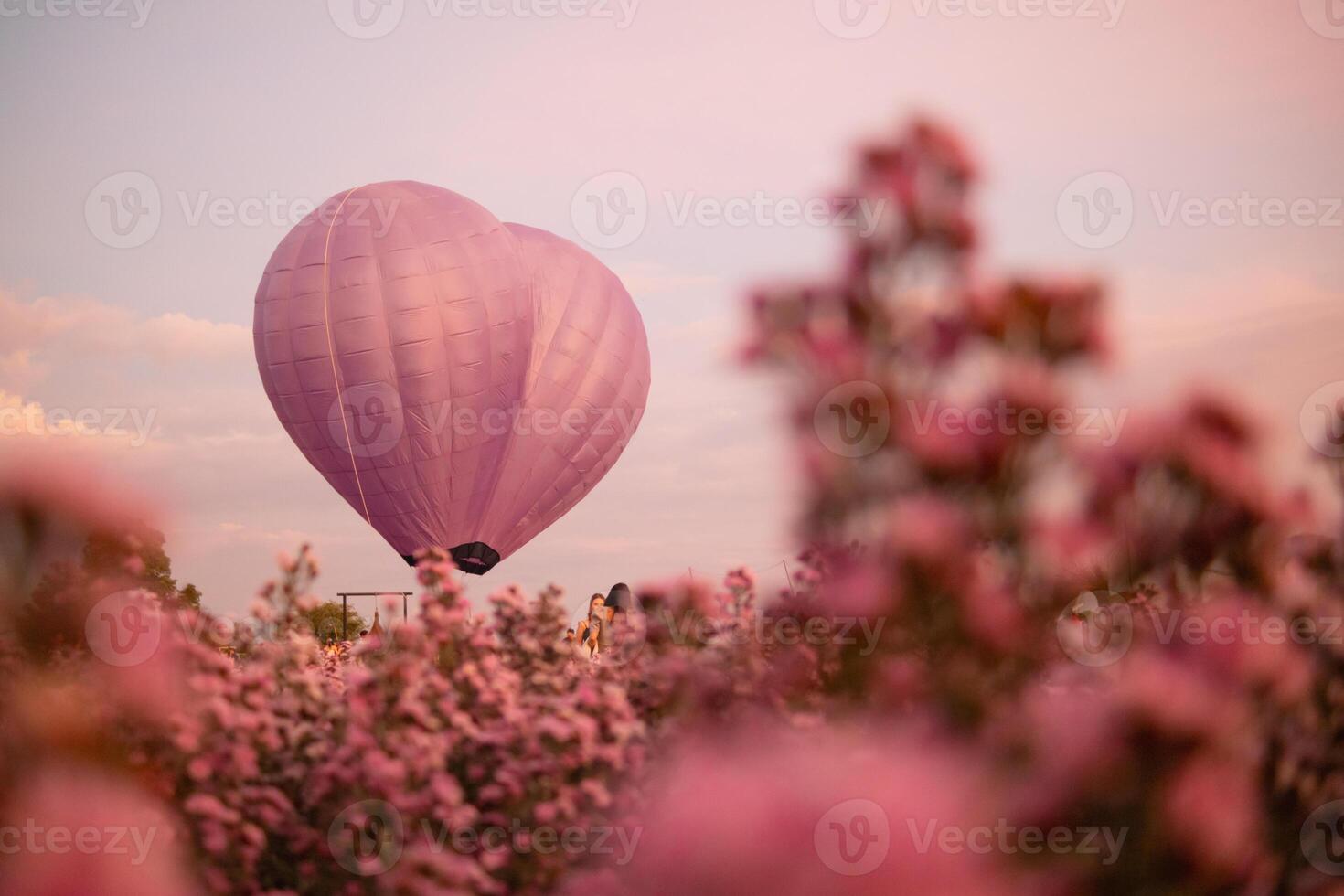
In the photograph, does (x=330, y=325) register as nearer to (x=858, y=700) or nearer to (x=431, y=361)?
(x=431, y=361)

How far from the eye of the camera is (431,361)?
62.9 ft

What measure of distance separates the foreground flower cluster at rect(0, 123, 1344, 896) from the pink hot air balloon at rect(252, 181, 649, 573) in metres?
14.8

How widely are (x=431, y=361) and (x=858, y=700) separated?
16483mm

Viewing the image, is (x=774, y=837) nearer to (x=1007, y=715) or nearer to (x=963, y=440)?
(x=1007, y=715)

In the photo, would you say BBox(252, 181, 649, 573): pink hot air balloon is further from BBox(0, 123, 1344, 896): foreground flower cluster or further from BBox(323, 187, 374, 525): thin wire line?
BBox(0, 123, 1344, 896): foreground flower cluster

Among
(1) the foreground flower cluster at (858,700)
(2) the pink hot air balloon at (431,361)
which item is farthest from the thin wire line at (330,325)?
(1) the foreground flower cluster at (858,700)

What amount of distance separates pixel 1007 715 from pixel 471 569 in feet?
66.9

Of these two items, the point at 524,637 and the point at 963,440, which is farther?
the point at 524,637

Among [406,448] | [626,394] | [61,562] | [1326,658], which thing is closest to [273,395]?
[406,448]

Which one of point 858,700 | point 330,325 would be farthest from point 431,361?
point 858,700

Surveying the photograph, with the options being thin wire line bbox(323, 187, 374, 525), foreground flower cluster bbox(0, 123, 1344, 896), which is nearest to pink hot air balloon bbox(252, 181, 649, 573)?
thin wire line bbox(323, 187, 374, 525)

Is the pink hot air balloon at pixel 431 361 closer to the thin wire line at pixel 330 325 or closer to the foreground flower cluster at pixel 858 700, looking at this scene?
the thin wire line at pixel 330 325

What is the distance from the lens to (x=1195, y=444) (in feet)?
9.12

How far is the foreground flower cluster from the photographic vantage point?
1.94 meters
